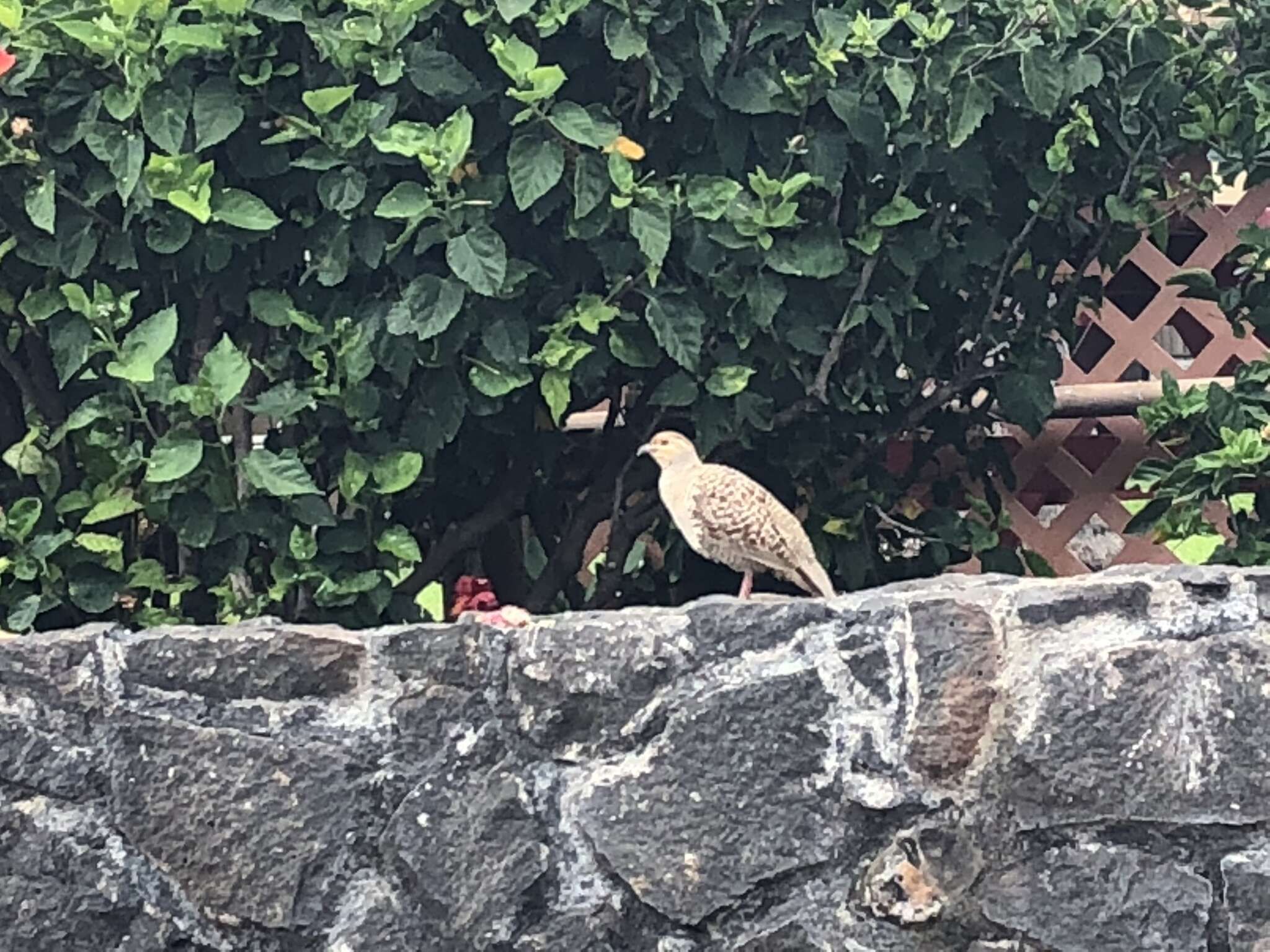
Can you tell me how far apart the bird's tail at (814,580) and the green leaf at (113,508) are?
1178 millimetres

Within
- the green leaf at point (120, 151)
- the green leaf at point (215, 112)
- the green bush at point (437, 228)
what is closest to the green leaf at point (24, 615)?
the green bush at point (437, 228)

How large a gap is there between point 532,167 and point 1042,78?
936 millimetres

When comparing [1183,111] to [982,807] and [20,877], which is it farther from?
[20,877]

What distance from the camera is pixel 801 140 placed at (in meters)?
2.95

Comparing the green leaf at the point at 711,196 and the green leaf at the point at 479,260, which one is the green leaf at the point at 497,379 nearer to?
the green leaf at the point at 479,260

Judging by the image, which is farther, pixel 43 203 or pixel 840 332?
pixel 840 332

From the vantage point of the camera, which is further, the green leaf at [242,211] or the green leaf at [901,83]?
the green leaf at [901,83]

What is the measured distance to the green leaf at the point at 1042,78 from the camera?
2.89 m

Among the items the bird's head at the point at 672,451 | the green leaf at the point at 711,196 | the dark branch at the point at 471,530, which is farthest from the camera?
the dark branch at the point at 471,530

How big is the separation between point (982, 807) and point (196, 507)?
4.58ft

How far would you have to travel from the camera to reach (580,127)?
108 inches

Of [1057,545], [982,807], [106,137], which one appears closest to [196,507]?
[106,137]

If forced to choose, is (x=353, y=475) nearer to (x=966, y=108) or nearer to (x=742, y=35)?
(x=742, y=35)

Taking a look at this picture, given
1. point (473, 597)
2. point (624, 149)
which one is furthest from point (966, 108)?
point (473, 597)
